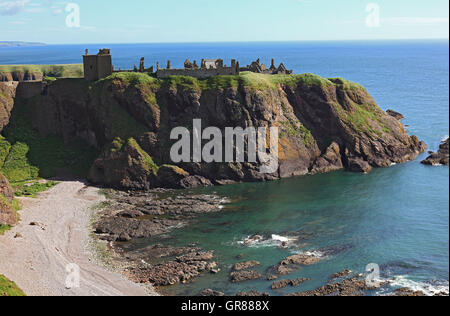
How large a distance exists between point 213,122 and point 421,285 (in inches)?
2251

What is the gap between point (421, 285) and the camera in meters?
52.6

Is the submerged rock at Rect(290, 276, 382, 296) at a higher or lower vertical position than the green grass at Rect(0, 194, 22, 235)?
lower

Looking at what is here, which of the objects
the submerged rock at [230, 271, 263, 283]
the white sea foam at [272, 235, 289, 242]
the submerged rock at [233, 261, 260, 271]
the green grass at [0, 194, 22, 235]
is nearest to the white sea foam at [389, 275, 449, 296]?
the submerged rock at [230, 271, 263, 283]

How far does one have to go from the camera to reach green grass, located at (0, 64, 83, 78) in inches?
5684

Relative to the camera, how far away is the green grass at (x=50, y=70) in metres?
144

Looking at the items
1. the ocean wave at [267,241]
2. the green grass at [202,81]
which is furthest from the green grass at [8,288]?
the green grass at [202,81]

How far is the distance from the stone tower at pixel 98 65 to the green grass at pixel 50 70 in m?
39.2

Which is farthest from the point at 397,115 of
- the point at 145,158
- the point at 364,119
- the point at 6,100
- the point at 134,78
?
the point at 6,100

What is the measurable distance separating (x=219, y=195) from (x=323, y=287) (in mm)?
37221

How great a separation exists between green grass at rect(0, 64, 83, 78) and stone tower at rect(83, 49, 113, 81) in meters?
39.2

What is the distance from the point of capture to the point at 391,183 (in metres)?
88.1

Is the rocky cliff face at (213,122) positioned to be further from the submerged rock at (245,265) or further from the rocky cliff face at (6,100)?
the submerged rock at (245,265)

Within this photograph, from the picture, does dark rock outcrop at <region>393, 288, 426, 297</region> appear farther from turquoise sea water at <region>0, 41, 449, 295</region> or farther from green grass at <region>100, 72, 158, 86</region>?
green grass at <region>100, 72, 158, 86</region>
